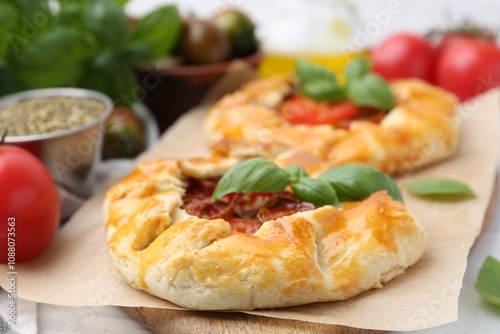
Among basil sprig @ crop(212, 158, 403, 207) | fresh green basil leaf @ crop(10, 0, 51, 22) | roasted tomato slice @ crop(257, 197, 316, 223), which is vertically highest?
fresh green basil leaf @ crop(10, 0, 51, 22)

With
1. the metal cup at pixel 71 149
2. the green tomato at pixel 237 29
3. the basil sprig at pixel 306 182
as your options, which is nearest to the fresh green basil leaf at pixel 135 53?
the metal cup at pixel 71 149

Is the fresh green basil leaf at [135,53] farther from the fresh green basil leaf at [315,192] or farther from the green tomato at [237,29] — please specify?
the fresh green basil leaf at [315,192]

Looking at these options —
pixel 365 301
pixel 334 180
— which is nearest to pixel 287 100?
pixel 334 180

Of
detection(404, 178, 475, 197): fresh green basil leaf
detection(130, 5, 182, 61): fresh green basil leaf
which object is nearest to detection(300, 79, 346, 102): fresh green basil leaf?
detection(404, 178, 475, 197): fresh green basil leaf

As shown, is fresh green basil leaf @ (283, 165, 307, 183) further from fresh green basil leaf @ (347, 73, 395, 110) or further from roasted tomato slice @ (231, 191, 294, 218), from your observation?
fresh green basil leaf @ (347, 73, 395, 110)

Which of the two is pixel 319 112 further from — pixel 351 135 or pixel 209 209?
pixel 209 209

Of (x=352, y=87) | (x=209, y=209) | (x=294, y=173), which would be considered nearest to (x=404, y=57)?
(x=352, y=87)

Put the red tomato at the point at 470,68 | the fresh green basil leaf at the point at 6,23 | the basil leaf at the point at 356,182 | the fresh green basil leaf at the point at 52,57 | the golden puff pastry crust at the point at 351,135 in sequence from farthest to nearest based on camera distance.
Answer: the red tomato at the point at 470,68 < the fresh green basil leaf at the point at 52,57 < the fresh green basil leaf at the point at 6,23 < the golden puff pastry crust at the point at 351,135 < the basil leaf at the point at 356,182
